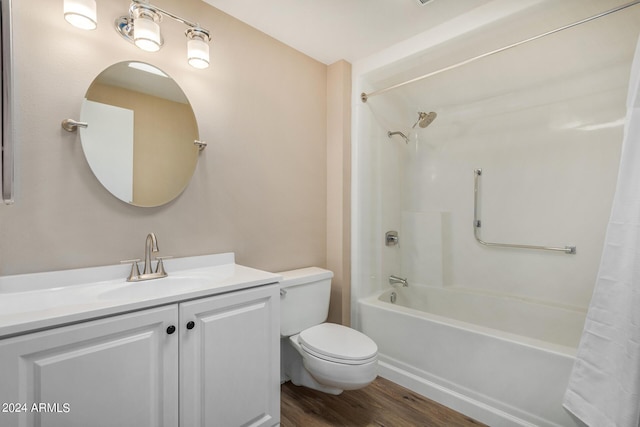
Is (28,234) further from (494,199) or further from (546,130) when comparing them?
(546,130)

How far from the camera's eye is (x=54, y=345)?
2.77 feet

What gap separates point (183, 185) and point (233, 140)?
1.37ft

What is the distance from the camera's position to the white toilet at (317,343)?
1510 millimetres

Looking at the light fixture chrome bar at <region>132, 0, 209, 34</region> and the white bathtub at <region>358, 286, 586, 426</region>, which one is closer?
the light fixture chrome bar at <region>132, 0, 209, 34</region>

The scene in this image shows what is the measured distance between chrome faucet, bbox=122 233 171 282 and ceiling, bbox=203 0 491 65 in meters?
1.35

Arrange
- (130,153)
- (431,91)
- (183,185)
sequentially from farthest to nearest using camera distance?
(431,91)
(183,185)
(130,153)

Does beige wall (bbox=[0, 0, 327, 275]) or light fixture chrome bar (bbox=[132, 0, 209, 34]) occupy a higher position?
light fixture chrome bar (bbox=[132, 0, 209, 34])

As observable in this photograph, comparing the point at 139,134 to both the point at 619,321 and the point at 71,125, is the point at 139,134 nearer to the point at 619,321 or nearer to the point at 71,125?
the point at 71,125

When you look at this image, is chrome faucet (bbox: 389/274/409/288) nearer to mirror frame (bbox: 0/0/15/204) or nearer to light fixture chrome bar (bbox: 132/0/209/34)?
light fixture chrome bar (bbox: 132/0/209/34)

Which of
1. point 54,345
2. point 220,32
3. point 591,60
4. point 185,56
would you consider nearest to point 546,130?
point 591,60

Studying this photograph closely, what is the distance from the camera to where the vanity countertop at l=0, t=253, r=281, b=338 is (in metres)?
0.86

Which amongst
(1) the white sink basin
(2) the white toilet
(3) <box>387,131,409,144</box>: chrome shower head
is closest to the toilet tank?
(2) the white toilet

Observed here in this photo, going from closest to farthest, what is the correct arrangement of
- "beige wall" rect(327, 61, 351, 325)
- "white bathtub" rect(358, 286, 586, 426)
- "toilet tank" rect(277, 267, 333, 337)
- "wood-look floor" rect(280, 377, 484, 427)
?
"white bathtub" rect(358, 286, 586, 426) < "wood-look floor" rect(280, 377, 484, 427) < "toilet tank" rect(277, 267, 333, 337) < "beige wall" rect(327, 61, 351, 325)

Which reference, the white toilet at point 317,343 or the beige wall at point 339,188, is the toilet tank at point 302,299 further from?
the beige wall at point 339,188
